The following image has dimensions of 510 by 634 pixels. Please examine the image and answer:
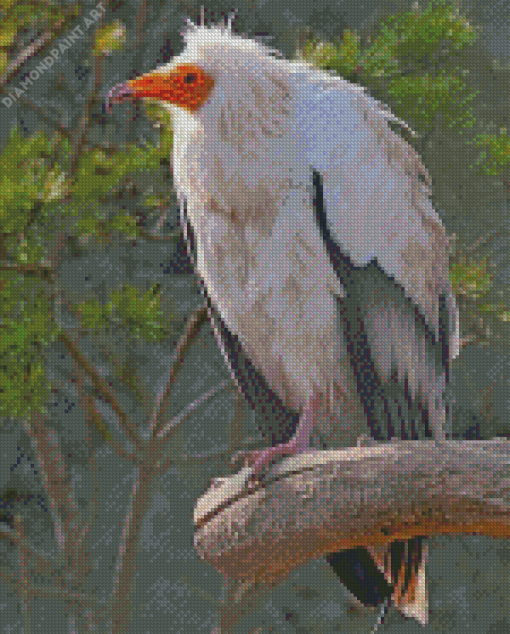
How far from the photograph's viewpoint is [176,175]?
4.45 feet

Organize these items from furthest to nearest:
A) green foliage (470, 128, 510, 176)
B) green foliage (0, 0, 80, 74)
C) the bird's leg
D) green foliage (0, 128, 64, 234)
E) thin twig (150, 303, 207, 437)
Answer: thin twig (150, 303, 207, 437) → green foliage (470, 128, 510, 176) → green foliage (0, 0, 80, 74) → green foliage (0, 128, 64, 234) → the bird's leg

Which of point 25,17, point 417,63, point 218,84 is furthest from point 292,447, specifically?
point 25,17

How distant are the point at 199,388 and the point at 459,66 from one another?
4.42 ft

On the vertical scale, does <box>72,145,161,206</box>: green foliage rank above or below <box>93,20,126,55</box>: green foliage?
below

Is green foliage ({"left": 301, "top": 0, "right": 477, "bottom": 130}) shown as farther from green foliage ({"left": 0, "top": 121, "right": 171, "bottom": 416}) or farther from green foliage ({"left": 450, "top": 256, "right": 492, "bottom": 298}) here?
green foliage ({"left": 0, "top": 121, "right": 171, "bottom": 416})

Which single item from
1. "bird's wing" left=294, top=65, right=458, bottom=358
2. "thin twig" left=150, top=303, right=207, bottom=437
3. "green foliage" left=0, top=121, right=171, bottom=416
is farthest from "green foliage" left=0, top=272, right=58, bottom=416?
"bird's wing" left=294, top=65, right=458, bottom=358

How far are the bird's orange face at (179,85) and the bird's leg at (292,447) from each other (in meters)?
0.45

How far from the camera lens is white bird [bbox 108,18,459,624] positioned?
1276 millimetres

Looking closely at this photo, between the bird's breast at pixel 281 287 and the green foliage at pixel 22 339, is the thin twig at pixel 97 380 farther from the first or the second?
the bird's breast at pixel 281 287

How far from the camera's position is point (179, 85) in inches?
50.9

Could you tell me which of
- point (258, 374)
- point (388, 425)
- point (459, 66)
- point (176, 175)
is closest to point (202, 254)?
point (176, 175)

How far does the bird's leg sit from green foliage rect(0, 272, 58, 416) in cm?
117

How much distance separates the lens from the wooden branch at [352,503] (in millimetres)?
1021

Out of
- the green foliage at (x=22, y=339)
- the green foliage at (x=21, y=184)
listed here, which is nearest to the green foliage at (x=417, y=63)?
the green foliage at (x=21, y=184)
